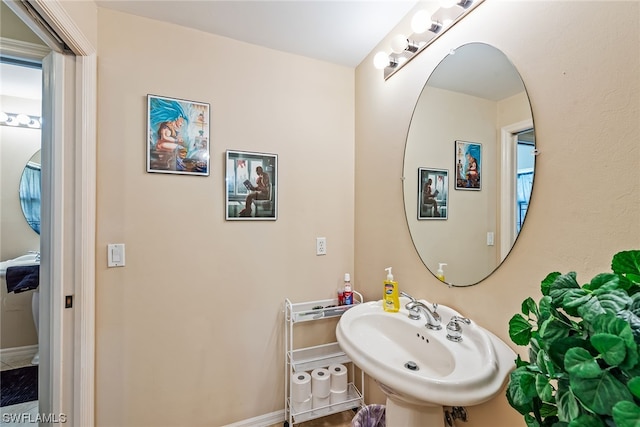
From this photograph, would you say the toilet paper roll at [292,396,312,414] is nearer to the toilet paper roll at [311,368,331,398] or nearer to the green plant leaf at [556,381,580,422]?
the toilet paper roll at [311,368,331,398]

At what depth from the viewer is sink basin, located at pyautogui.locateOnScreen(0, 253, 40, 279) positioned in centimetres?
107

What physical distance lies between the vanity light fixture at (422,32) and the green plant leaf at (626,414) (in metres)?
1.29

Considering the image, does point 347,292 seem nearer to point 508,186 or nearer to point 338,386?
point 338,386

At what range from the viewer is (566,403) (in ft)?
1.44

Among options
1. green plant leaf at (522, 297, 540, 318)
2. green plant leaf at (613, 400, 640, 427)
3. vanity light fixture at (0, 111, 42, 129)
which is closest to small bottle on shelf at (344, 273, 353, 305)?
green plant leaf at (522, 297, 540, 318)

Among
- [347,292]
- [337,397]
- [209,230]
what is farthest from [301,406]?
[209,230]

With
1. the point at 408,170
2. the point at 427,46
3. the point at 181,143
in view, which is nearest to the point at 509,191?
the point at 408,170

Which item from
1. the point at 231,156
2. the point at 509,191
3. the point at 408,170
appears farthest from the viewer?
the point at 231,156

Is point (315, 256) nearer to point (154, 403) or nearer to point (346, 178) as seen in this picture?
point (346, 178)

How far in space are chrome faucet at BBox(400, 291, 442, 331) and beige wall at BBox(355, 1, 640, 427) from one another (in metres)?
0.09

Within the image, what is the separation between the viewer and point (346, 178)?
1.92 m

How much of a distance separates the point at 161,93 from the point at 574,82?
1.81 m

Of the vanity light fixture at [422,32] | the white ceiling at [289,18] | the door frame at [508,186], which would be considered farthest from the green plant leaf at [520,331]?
the white ceiling at [289,18]

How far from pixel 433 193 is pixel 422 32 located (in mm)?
765
